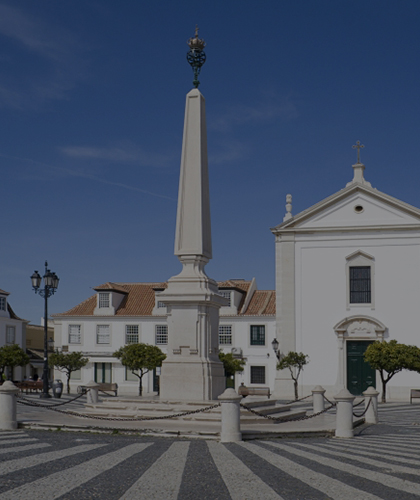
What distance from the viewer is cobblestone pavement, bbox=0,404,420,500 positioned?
7.60 meters

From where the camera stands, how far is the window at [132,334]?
1971 inches

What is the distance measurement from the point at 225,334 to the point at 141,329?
607 centimetres

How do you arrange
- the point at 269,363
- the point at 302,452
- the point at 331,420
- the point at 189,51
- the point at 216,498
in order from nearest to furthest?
the point at 216,498 < the point at 302,452 < the point at 331,420 < the point at 189,51 < the point at 269,363

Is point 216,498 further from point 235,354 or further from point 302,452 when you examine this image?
point 235,354

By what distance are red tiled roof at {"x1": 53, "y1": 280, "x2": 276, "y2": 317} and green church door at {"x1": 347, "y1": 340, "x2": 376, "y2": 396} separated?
995cm

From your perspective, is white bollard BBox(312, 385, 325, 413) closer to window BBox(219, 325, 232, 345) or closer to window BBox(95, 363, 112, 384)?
window BBox(219, 325, 232, 345)

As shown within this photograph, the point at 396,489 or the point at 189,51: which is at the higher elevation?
the point at 189,51

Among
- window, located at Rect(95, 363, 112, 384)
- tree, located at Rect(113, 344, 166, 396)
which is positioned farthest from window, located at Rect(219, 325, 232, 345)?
tree, located at Rect(113, 344, 166, 396)

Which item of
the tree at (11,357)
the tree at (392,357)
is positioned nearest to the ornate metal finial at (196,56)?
the tree at (392,357)

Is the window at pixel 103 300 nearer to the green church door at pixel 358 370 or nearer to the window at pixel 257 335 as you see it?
the window at pixel 257 335

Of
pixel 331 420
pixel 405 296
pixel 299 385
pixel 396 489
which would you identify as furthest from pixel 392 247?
pixel 396 489

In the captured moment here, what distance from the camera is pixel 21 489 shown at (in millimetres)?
7484

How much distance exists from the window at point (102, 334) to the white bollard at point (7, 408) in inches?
1400

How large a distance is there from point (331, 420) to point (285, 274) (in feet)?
72.1
